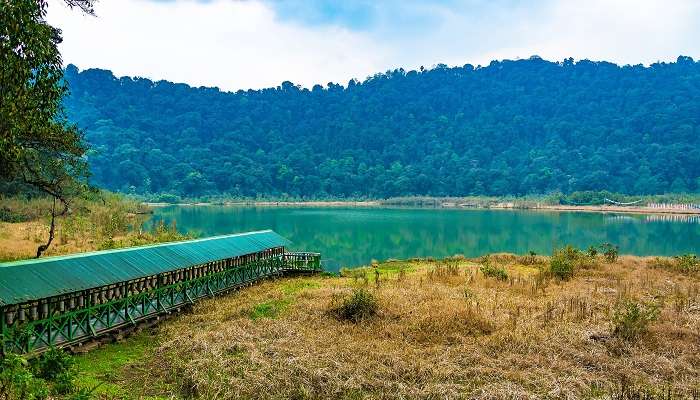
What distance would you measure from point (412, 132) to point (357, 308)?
438ft

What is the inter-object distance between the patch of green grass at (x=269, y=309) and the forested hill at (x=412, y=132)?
89760 mm

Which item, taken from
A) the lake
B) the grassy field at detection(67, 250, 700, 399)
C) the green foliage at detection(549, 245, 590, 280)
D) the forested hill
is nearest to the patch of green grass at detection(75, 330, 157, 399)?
the grassy field at detection(67, 250, 700, 399)

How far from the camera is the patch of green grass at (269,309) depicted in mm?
13195

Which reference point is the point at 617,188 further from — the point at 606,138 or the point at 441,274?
the point at 441,274

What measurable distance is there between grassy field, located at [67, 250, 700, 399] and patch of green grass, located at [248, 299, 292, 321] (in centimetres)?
3

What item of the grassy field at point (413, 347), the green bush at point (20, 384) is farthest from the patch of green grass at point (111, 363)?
the green bush at point (20, 384)

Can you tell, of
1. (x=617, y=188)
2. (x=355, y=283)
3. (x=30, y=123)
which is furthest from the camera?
(x=617, y=188)

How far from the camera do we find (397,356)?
33.0 feet

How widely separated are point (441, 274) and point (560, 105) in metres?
135

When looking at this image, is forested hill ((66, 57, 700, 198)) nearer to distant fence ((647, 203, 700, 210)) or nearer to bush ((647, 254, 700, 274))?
distant fence ((647, 203, 700, 210))

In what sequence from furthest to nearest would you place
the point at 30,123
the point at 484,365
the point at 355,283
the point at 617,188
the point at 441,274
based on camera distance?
1. the point at 617,188
2. the point at 441,274
3. the point at 355,283
4. the point at 30,123
5. the point at 484,365

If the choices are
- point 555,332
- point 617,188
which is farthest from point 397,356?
point 617,188

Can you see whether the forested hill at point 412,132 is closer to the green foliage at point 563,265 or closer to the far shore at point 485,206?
the far shore at point 485,206

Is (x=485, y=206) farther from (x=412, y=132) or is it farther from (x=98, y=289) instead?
(x=98, y=289)
